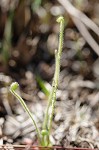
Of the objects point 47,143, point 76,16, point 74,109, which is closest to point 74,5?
point 76,16

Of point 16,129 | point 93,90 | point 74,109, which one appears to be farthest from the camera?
point 93,90

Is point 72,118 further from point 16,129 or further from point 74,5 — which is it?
point 74,5

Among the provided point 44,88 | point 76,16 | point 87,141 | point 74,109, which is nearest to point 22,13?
point 76,16

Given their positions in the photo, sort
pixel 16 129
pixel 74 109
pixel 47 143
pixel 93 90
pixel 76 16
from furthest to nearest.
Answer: pixel 76 16 → pixel 93 90 → pixel 74 109 → pixel 16 129 → pixel 47 143

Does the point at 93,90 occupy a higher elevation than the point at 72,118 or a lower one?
higher

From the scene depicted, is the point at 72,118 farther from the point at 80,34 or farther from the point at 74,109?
the point at 80,34

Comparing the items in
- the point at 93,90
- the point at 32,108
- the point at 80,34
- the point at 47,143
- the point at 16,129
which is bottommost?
the point at 47,143

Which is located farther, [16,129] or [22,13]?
[22,13]
